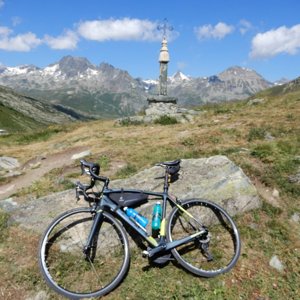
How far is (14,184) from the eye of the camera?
16641mm

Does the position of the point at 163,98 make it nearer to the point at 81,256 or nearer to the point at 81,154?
the point at 81,154

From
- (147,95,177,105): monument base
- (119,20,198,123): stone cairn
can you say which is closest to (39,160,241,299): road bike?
(119,20,198,123): stone cairn

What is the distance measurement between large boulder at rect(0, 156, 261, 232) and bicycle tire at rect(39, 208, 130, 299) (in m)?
1.02

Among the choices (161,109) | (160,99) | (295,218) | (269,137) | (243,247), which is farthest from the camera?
(160,99)

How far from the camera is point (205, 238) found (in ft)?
27.5

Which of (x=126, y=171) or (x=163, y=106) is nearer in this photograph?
(x=126, y=171)

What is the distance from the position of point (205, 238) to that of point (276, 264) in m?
1.81

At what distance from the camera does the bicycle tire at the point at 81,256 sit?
7.42 metres

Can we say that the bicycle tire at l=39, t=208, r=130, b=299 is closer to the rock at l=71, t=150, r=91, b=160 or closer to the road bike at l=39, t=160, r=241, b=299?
the road bike at l=39, t=160, r=241, b=299

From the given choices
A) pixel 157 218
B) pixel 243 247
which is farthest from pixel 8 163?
pixel 243 247

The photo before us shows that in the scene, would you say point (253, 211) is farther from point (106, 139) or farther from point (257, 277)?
point (106, 139)

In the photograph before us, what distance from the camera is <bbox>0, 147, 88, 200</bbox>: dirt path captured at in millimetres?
16078

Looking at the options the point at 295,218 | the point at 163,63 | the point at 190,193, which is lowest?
the point at 295,218

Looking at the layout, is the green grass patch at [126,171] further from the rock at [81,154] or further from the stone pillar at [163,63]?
the stone pillar at [163,63]
